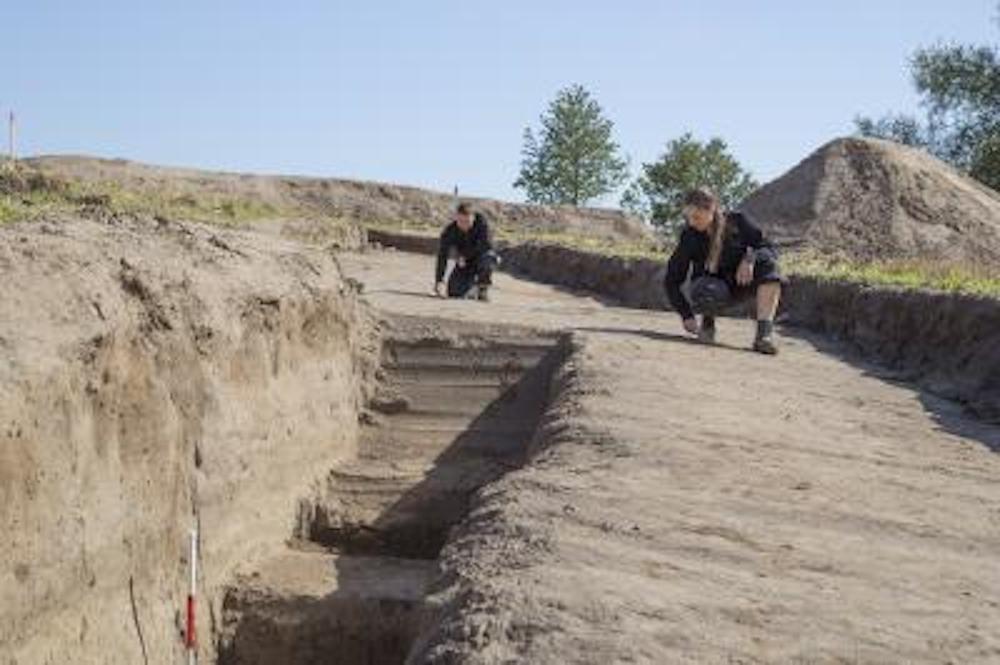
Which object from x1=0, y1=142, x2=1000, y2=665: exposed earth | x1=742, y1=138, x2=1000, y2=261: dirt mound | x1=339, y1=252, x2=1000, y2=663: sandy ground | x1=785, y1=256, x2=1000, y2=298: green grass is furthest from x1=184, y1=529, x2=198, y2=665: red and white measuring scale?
x1=742, y1=138, x2=1000, y2=261: dirt mound

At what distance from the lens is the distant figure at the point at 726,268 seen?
10133 mm

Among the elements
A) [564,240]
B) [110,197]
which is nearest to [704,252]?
[110,197]

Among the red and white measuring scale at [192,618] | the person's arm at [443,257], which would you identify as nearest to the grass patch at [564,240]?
the person's arm at [443,257]

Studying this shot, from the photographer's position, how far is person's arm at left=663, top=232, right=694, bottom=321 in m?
10.4

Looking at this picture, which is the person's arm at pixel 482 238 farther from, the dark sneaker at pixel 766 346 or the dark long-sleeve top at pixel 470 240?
the dark sneaker at pixel 766 346

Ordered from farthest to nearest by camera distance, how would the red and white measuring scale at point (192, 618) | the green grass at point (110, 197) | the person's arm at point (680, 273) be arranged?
1. the green grass at point (110, 197)
2. the person's arm at point (680, 273)
3. the red and white measuring scale at point (192, 618)

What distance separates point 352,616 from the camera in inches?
281

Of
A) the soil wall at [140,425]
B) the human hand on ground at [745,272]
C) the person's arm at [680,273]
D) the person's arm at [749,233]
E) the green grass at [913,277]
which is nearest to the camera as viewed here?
the soil wall at [140,425]

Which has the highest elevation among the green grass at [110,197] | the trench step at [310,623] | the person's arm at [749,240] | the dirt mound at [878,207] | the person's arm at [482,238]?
the dirt mound at [878,207]

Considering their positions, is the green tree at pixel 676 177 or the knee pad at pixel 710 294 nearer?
the knee pad at pixel 710 294

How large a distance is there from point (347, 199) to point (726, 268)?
91.8 ft

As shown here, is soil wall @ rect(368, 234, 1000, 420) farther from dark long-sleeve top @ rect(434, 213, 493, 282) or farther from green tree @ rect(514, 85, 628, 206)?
green tree @ rect(514, 85, 628, 206)

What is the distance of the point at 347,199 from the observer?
3747 centimetres

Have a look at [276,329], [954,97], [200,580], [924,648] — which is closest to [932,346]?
[276,329]
